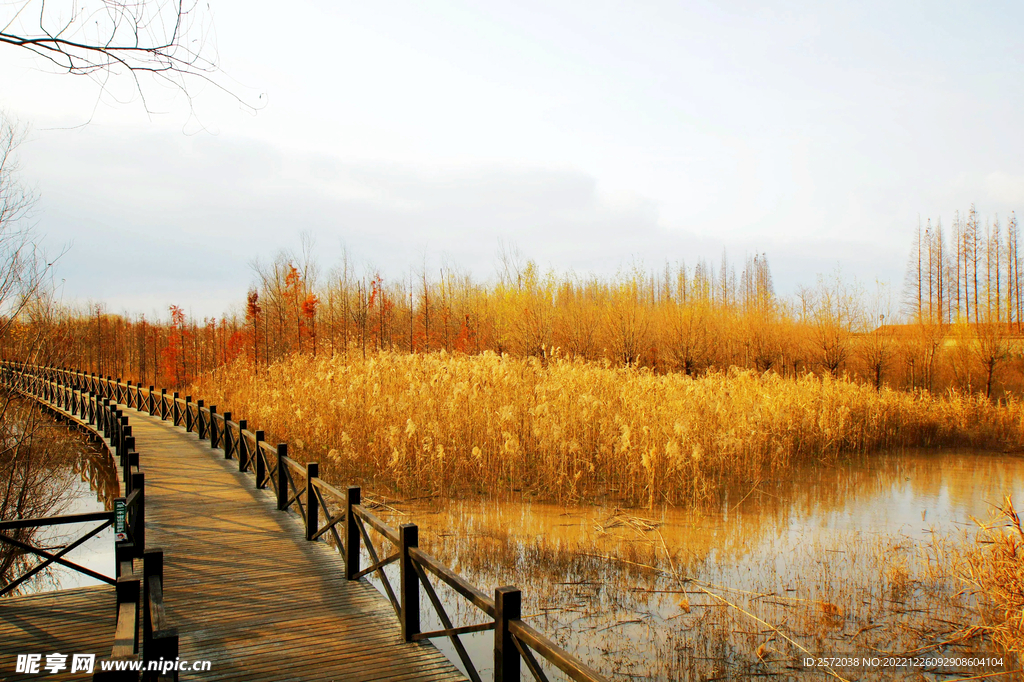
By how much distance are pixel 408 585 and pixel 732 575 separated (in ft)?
13.7

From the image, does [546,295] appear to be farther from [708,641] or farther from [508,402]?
[708,641]

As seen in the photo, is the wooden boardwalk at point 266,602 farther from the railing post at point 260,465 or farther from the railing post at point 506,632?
the railing post at point 506,632

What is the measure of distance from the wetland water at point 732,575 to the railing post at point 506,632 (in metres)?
1.94

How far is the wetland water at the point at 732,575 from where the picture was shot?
17.0ft

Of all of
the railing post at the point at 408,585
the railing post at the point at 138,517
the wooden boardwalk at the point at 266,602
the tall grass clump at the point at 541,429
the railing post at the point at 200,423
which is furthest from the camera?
the railing post at the point at 200,423

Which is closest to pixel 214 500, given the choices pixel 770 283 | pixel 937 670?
pixel 937 670

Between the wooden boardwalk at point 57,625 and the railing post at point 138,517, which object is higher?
the railing post at point 138,517

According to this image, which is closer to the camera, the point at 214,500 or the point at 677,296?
the point at 214,500

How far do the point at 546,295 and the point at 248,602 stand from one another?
24.9m

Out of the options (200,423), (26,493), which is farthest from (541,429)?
(200,423)

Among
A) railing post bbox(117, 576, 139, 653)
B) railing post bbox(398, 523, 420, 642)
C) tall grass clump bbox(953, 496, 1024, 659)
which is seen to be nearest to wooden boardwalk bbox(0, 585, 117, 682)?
railing post bbox(117, 576, 139, 653)

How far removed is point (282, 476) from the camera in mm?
7887

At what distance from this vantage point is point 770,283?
55656 mm

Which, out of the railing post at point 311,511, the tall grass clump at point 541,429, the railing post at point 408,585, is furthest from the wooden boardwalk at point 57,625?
the tall grass clump at point 541,429
